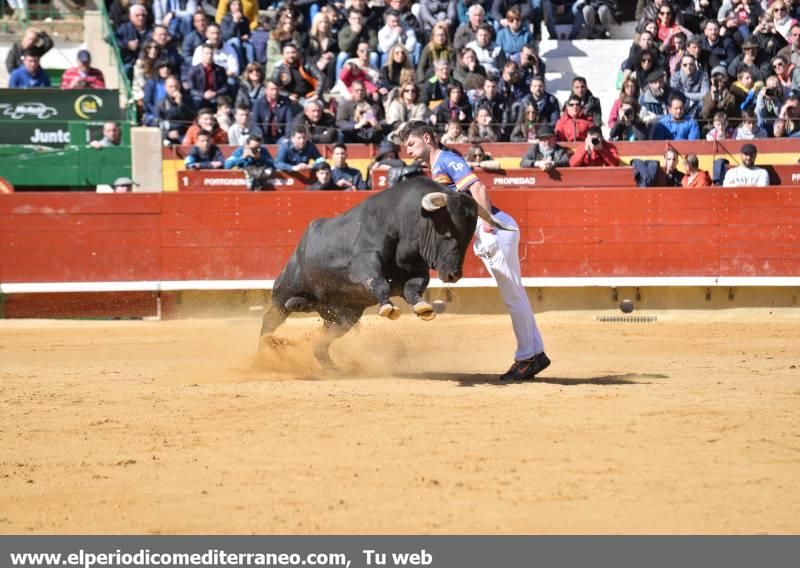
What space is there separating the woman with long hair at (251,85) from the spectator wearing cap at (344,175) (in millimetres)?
1868

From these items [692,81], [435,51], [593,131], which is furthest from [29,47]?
[692,81]

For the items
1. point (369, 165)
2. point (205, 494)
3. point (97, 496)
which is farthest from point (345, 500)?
point (369, 165)

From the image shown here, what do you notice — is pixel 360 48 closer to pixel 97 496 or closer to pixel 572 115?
pixel 572 115

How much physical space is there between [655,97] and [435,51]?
9.69 ft

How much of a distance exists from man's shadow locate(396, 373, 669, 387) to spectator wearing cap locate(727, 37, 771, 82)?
8715mm

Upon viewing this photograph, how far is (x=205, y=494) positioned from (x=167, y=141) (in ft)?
36.7

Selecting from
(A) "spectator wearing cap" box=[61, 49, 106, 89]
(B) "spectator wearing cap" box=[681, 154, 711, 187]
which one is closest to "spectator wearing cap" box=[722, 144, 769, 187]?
(B) "spectator wearing cap" box=[681, 154, 711, 187]

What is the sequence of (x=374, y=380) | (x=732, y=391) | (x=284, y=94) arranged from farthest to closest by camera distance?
(x=284, y=94) < (x=374, y=380) < (x=732, y=391)

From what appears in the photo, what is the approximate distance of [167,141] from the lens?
55.2 feet

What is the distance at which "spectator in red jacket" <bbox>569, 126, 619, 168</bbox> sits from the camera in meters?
16.1

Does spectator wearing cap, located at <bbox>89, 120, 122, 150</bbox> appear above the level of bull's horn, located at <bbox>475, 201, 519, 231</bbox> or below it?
below

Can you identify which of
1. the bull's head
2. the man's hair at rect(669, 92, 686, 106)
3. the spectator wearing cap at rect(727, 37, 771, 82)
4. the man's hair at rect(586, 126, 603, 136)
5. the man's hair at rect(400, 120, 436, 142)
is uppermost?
the man's hair at rect(400, 120, 436, 142)

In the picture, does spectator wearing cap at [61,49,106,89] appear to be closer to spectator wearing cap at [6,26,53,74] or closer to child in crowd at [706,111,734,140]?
spectator wearing cap at [6,26,53,74]

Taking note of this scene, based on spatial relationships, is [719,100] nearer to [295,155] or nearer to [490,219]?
[295,155]
